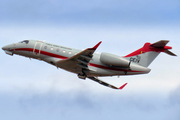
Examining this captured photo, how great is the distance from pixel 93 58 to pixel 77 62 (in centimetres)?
247

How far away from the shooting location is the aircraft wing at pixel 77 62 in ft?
128

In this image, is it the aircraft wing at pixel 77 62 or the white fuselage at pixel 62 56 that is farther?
the white fuselage at pixel 62 56

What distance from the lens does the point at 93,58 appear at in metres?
41.8

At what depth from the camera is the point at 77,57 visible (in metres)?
39.9

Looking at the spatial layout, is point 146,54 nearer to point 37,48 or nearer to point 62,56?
point 62,56

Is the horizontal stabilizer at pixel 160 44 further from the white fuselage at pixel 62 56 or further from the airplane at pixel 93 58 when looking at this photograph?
the white fuselage at pixel 62 56

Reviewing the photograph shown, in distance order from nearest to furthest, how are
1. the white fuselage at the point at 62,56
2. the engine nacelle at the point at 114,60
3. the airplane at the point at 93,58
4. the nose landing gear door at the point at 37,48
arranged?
the engine nacelle at the point at 114,60 → the airplane at the point at 93,58 → the white fuselage at the point at 62,56 → the nose landing gear door at the point at 37,48

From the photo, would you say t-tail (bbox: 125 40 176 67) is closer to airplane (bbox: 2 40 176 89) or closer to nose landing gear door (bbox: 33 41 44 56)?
airplane (bbox: 2 40 176 89)

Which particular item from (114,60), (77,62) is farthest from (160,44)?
(77,62)

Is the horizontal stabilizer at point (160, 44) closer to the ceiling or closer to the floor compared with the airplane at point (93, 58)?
closer to the ceiling

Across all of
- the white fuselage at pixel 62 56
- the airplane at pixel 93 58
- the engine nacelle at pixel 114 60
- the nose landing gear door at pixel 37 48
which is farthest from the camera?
the nose landing gear door at pixel 37 48

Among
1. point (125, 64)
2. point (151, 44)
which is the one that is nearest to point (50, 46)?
point (125, 64)

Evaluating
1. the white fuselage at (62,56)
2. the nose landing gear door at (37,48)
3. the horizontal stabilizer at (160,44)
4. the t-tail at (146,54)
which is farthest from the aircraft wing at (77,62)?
the horizontal stabilizer at (160,44)

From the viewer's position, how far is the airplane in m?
40.1
